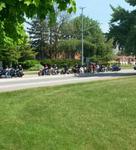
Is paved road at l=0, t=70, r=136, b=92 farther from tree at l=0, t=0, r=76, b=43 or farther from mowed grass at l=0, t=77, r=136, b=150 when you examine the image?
tree at l=0, t=0, r=76, b=43

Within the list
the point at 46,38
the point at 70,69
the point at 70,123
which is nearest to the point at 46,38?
the point at 46,38

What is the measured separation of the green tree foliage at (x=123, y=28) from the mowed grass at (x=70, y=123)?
45558 millimetres

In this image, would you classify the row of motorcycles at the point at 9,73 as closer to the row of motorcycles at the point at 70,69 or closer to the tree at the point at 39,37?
the row of motorcycles at the point at 70,69

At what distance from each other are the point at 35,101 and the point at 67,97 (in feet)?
4.46

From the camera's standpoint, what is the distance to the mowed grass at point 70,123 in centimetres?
1131

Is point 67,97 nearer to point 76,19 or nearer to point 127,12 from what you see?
point 127,12

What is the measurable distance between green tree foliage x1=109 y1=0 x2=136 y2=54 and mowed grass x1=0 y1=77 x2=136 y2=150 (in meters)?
45.6

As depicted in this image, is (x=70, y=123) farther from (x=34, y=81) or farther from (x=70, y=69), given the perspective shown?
(x=70, y=69)

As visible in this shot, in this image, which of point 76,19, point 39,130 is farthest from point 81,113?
point 76,19

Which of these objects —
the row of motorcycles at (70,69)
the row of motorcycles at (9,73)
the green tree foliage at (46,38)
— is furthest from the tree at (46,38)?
the row of motorcycles at (9,73)

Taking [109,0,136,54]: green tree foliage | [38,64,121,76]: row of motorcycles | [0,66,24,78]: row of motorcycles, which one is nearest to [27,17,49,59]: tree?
[38,64,121,76]: row of motorcycles

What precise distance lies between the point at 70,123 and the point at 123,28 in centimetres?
5361

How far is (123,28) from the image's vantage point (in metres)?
66.0

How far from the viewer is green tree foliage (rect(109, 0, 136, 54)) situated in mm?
63375
